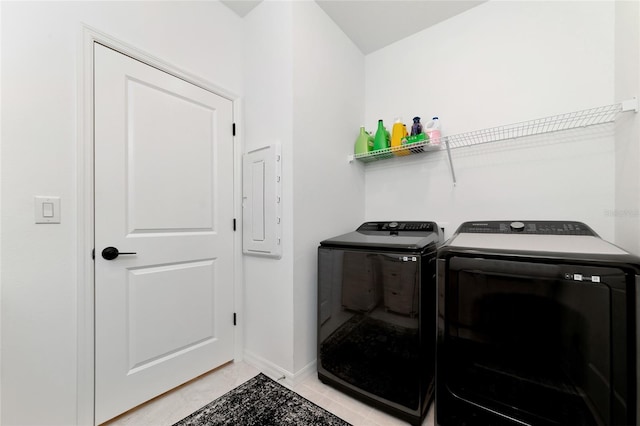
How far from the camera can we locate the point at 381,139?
6.98 ft

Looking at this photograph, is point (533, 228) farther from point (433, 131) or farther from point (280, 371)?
point (280, 371)

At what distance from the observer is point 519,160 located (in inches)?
67.6

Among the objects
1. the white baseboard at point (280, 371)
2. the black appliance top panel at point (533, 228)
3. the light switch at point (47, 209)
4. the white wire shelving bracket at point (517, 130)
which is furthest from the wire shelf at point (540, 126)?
the light switch at point (47, 209)

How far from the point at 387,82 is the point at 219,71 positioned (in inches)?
58.1

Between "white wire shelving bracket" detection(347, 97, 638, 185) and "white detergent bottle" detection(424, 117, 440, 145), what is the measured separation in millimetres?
29

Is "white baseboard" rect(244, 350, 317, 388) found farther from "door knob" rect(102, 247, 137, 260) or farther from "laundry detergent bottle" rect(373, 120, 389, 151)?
"laundry detergent bottle" rect(373, 120, 389, 151)

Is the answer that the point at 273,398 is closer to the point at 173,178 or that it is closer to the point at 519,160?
A: the point at 173,178

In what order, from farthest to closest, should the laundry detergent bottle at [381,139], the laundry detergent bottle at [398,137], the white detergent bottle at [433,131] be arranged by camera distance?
the laundry detergent bottle at [381,139] < the laundry detergent bottle at [398,137] < the white detergent bottle at [433,131]

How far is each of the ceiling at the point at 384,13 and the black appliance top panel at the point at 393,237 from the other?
65.6 inches

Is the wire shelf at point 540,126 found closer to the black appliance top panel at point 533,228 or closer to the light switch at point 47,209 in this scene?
the black appliance top panel at point 533,228

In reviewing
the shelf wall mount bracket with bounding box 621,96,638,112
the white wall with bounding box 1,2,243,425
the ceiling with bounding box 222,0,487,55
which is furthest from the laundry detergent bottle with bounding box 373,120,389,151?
the white wall with bounding box 1,2,243,425

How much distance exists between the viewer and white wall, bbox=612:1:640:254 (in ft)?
3.84

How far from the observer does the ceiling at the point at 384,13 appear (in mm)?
1878


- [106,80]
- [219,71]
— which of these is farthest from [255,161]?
[106,80]
